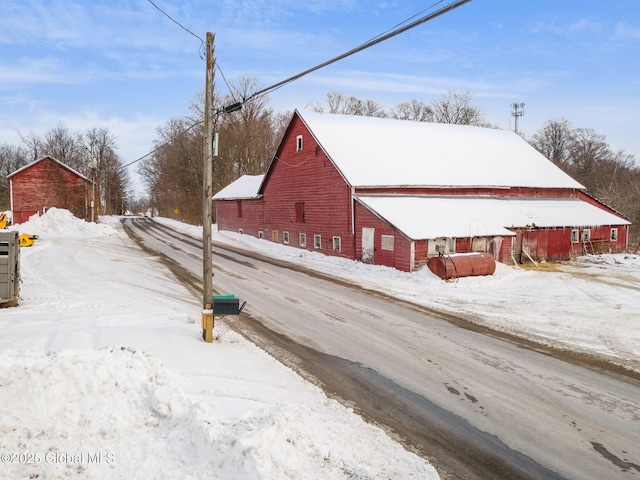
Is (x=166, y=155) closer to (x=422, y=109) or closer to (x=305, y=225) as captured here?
(x=422, y=109)

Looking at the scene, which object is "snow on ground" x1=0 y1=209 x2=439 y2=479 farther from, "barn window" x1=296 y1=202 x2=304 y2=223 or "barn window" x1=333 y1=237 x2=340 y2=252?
"barn window" x1=296 y1=202 x2=304 y2=223

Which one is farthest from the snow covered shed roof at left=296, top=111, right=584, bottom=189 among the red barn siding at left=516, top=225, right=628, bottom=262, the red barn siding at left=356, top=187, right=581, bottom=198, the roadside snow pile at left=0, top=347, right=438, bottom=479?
the roadside snow pile at left=0, top=347, right=438, bottom=479

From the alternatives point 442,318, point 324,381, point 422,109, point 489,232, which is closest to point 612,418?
point 324,381

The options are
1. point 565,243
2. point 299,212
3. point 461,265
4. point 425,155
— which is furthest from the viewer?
point 299,212

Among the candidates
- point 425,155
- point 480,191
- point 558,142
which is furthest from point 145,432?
point 558,142

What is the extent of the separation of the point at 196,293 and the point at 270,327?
15.8ft

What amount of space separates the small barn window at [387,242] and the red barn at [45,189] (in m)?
34.2

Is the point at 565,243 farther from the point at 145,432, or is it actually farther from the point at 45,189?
the point at 45,189

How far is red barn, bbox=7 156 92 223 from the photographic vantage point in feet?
138

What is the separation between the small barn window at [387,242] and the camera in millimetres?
21219

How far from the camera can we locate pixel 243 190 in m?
41.6

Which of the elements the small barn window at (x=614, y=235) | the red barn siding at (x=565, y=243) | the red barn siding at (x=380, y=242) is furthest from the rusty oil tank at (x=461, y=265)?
the small barn window at (x=614, y=235)

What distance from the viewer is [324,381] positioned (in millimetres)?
7883

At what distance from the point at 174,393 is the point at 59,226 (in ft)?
114
